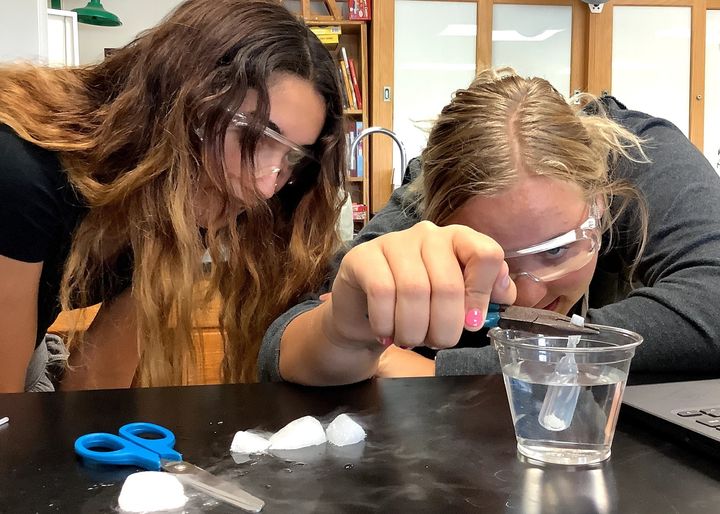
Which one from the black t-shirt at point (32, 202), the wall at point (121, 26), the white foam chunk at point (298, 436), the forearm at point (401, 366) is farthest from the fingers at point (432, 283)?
the wall at point (121, 26)

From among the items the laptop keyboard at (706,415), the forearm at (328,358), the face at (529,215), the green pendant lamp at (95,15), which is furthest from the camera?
the green pendant lamp at (95,15)

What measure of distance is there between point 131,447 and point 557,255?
65cm

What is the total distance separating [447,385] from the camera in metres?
0.63

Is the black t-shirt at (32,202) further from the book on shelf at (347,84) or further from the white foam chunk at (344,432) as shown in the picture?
the book on shelf at (347,84)

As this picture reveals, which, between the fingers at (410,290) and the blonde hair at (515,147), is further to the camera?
the blonde hair at (515,147)

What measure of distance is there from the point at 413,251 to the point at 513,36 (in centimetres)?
262

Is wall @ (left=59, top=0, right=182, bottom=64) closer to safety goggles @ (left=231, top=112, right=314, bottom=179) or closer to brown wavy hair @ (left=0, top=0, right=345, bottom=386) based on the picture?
brown wavy hair @ (left=0, top=0, right=345, bottom=386)

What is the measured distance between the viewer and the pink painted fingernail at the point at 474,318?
527 mm

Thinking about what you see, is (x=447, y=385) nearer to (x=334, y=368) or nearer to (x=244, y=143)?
(x=334, y=368)

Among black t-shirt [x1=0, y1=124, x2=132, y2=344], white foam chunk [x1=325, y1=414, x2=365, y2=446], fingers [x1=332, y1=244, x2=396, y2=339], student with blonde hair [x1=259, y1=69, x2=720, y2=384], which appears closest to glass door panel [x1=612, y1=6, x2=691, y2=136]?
student with blonde hair [x1=259, y1=69, x2=720, y2=384]

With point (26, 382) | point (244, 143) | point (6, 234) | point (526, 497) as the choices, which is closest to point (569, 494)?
point (526, 497)

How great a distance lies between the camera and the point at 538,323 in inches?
19.6

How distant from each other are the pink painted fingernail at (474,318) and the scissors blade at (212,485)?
0.75 ft

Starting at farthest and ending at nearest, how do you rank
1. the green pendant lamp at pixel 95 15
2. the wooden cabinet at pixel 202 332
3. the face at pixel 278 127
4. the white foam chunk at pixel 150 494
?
the green pendant lamp at pixel 95 15 < the wooden cabinet at pixel 202 332 < the face at pixel 278 127 < the white foam chunk at pixel 150 494
